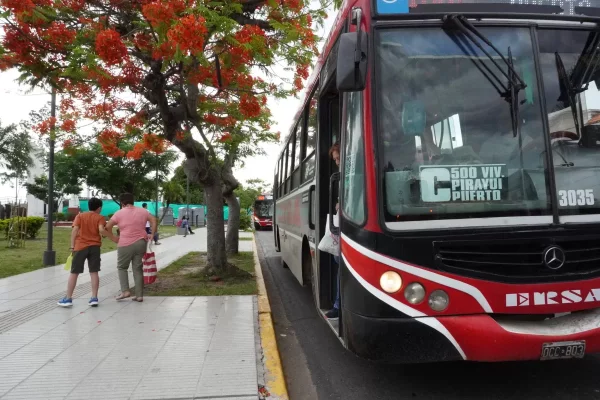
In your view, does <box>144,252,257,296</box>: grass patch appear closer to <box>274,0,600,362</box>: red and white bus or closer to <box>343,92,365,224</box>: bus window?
<box>343,92,365,224</box>: bus window

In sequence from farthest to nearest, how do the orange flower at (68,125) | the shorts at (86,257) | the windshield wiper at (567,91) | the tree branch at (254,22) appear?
the orange flower at (68,125) < the tree branch at (254,22) < the shorts at (86,257) < the windshield wiper at (567,91)

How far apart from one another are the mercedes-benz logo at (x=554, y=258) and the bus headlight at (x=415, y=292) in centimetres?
88

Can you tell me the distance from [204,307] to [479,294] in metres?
4.77

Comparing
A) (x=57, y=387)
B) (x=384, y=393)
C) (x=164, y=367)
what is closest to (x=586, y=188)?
(x=384, y=393)

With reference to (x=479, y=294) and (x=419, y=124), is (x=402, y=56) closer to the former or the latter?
(x=419, y=124)

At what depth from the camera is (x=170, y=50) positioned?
650 cm

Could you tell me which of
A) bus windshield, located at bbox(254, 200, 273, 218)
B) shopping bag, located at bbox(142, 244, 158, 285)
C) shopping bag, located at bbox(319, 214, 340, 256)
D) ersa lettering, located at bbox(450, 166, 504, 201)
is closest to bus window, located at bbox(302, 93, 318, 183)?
shopping bag, located at bbox(319, 214, 340, 256)

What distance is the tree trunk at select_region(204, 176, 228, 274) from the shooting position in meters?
9.90

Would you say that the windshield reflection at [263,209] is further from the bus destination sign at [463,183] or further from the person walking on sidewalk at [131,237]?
the bus destination sign at [463,183]

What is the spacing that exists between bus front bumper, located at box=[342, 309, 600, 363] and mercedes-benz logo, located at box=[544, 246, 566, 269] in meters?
0.42

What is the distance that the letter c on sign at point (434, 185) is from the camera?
3445mm

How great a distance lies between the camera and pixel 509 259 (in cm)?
336

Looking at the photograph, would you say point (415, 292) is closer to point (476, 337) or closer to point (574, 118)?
point (476, 337)

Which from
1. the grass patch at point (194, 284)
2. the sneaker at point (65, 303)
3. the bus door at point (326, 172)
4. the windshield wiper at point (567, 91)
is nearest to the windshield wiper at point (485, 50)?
the windshield wiper at point (567, 91)
